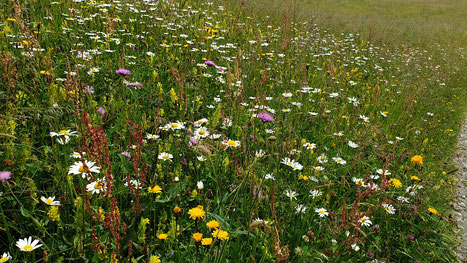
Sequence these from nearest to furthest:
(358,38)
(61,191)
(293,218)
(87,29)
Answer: (61,191), (293,218), (87,29), (358,38)

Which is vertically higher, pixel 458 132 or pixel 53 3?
pixel 53 3

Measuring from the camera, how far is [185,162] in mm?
2172

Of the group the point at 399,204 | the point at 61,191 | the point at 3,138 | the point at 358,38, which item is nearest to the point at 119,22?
the point at 3,138

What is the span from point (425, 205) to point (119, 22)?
178 inches

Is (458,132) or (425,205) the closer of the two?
(425,205)

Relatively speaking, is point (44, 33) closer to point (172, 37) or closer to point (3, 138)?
point (172, 37)

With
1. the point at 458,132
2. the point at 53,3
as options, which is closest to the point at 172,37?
the point at 53,3

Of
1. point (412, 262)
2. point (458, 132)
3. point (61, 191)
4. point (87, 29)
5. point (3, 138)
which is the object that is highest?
point (87, 29)

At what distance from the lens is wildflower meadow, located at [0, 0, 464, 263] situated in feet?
5.12

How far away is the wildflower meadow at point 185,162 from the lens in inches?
61.4

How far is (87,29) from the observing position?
4125 millimetres

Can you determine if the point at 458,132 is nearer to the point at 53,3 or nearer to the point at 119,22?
the point at 119,22

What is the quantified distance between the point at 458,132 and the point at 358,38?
14.5 feet

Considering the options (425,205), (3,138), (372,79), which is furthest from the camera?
(372,79)
